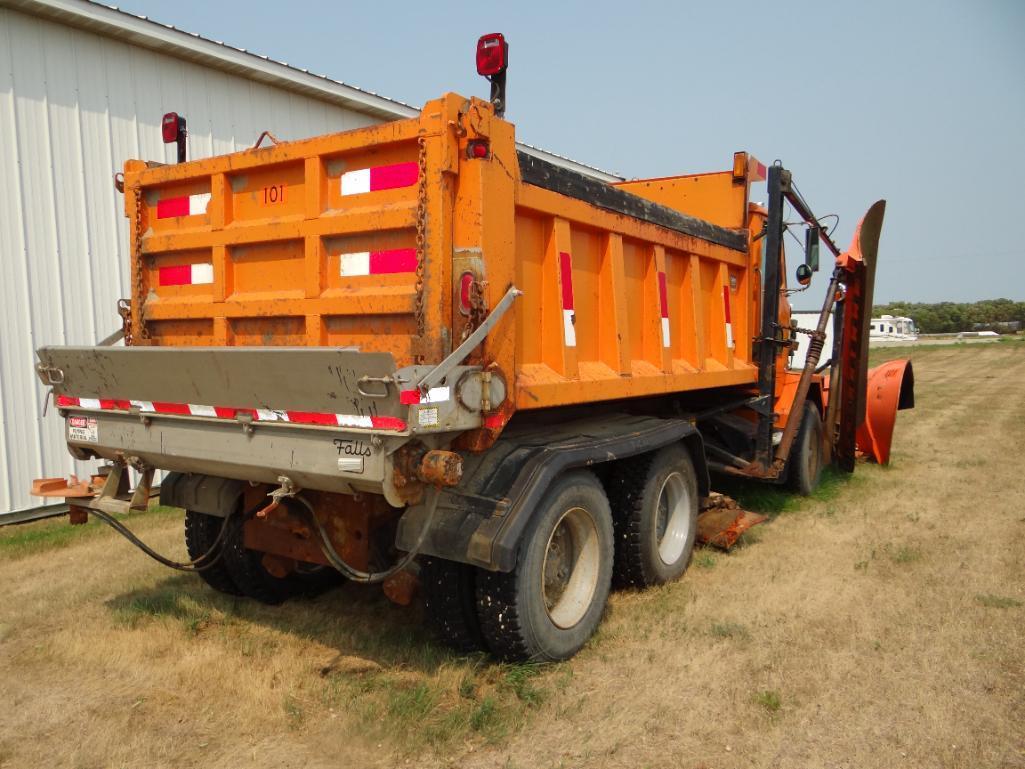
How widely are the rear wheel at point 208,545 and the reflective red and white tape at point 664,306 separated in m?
2.81

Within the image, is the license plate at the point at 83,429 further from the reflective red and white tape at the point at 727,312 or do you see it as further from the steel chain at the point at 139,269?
the reflective red and white tape at the point at 727,312

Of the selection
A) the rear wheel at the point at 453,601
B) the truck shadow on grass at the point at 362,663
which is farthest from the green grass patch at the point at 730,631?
the rear wheel at the point at 453,601

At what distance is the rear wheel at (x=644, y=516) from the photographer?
14.8ft

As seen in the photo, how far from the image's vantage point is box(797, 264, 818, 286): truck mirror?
21.8 ft

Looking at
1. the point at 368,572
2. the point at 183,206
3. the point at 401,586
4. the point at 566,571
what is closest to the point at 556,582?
the point at 566,571

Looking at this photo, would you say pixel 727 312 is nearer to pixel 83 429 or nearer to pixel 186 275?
pixel 186 275

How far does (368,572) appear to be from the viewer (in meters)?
3.74

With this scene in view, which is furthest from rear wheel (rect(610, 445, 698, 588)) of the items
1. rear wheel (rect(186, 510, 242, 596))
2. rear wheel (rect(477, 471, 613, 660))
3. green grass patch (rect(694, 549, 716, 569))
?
rear wheel (rect(186, 510, 242, 596))

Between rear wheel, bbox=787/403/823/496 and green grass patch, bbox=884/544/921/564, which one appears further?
rear wheel, bbox=787/403/823/496

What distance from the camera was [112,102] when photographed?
732cm

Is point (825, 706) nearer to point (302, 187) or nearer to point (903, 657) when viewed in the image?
point (903, 657)

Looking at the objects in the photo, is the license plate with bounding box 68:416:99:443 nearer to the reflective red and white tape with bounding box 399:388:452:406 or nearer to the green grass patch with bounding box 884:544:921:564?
the reflective red and white tape with bounding box 399:388:452:406

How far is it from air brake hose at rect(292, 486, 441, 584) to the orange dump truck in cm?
2

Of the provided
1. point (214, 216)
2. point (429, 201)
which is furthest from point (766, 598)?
point (214, 216)
